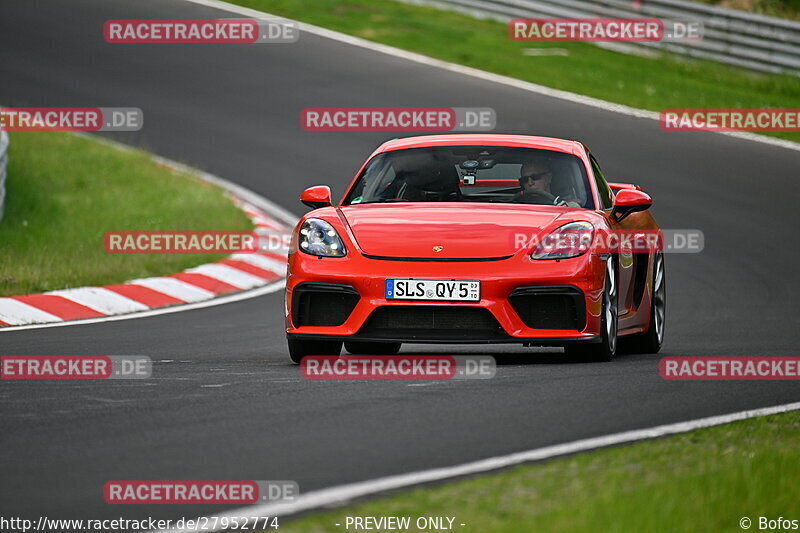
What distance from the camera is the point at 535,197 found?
352 inches

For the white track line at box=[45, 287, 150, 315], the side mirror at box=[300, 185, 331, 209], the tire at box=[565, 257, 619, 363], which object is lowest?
the white track line at box=[45, 287, 150, 315]

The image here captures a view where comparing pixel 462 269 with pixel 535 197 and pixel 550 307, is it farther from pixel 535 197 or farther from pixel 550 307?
pixel 535 197

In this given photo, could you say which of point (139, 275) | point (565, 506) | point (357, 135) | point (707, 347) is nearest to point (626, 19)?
point (357, 135)

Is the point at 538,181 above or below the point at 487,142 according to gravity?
below

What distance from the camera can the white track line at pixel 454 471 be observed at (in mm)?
4637

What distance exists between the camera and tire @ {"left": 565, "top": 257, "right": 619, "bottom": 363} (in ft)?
27.1

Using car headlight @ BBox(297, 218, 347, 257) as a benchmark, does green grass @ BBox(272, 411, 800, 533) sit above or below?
below

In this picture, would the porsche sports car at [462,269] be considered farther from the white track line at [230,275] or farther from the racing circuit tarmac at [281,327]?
the white track line at [230,275]

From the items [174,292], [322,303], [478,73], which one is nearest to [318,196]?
[322,303]

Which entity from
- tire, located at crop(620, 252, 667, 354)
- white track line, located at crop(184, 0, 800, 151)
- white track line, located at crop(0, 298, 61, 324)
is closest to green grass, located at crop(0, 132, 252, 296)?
white track line, located at crop(0, 298, 61, 324)

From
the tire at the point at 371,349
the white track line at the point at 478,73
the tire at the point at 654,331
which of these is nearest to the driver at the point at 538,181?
the tire at the point at 654,331

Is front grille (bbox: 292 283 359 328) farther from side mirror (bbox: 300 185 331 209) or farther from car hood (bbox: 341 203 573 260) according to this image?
side mirror (bbox: 300 185 331 209)

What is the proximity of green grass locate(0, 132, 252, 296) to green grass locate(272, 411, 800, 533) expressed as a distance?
25.3 feet

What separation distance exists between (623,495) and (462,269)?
3.34m
